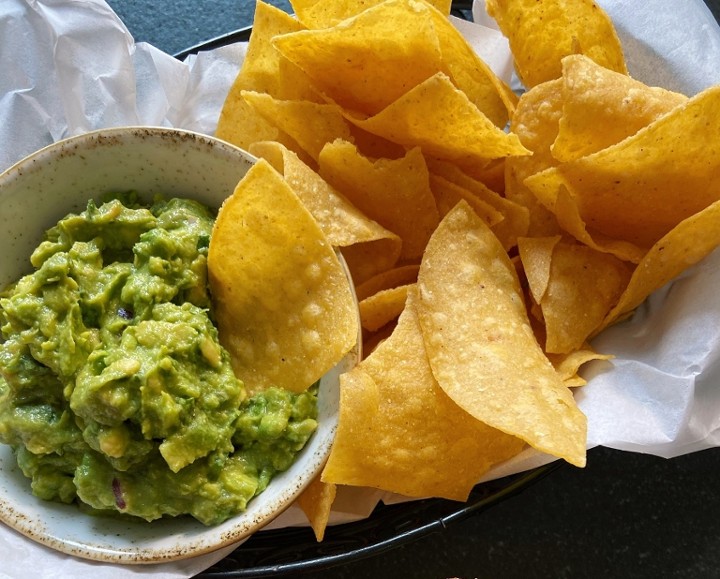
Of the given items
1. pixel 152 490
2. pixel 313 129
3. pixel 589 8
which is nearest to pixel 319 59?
pixel 313 129

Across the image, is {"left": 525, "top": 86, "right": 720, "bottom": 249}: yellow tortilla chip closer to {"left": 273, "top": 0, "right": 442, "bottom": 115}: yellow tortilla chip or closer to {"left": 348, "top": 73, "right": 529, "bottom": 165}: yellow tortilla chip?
{"left": 348, "top": 73, "right": 529, "bottom": 165}: yellow tortilla chip

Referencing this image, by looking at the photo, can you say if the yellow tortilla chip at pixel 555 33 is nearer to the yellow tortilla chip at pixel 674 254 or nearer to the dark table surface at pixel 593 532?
the yellow tortilla chip at pixel 674 254

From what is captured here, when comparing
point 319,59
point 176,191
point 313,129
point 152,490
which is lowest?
point 152,490

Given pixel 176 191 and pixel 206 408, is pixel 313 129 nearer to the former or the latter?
pixel 176 191

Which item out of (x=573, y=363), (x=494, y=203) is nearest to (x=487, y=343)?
(x=573, y=363)

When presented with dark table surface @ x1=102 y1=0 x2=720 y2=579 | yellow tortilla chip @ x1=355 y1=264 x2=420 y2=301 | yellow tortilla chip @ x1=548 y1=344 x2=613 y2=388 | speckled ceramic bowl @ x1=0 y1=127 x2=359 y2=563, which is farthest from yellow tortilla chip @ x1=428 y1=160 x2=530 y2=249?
dark table surface @ x1=102 y1=0 x2=720 y2=579

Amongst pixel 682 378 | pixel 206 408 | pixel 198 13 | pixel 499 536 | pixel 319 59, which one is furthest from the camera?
pixel 198 13
